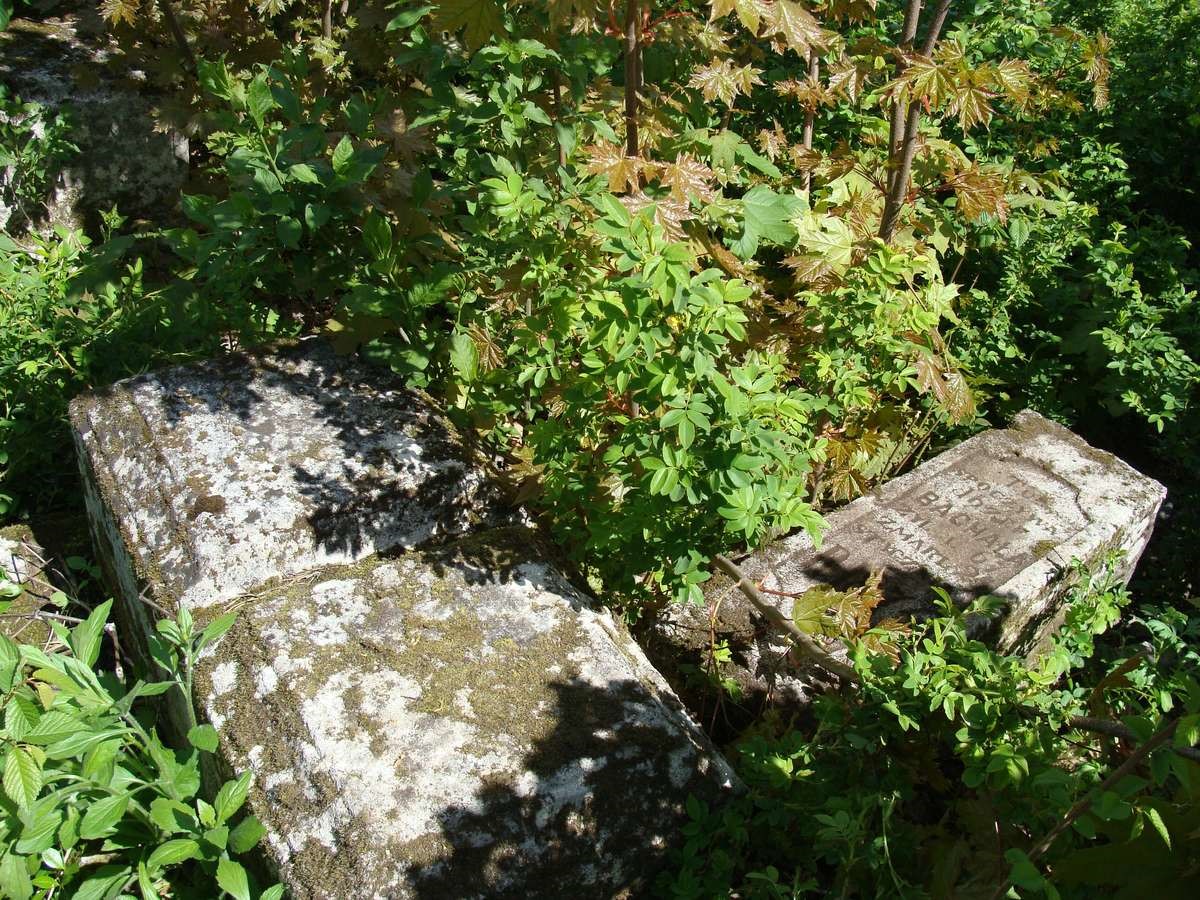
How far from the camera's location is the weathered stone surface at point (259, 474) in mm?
2373

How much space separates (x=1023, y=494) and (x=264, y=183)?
269 cm

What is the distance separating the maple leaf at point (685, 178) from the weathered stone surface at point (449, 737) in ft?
3.48

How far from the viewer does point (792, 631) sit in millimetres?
2451

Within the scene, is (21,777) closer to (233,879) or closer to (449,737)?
(233,879)

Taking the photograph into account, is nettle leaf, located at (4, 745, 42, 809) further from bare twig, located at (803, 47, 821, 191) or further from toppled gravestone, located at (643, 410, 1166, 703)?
bare twig, located at (803, 47, 821, 191)

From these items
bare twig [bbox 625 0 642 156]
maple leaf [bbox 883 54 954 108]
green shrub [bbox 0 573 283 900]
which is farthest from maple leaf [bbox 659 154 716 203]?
green shrub [bbox 0 573 283 900]

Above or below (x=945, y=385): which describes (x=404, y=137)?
above

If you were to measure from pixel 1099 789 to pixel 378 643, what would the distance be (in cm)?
148

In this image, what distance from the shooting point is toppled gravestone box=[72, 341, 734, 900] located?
185cm

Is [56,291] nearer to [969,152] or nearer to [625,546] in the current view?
[625,546]

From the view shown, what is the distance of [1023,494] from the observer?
327cm

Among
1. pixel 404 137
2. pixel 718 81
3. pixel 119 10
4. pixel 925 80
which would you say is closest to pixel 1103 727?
pixel 925 80

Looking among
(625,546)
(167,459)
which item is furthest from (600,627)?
(167,459)

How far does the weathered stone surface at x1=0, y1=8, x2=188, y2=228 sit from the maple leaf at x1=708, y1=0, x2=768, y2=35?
291 cm
